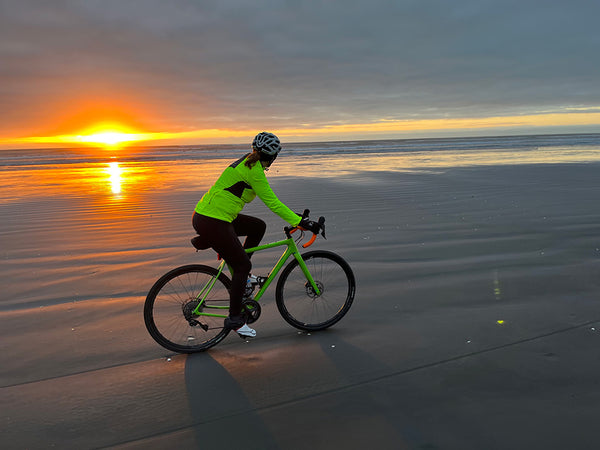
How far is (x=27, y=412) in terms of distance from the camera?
3.49 meters

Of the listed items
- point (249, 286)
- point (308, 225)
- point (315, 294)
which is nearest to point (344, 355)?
point (315, 294)

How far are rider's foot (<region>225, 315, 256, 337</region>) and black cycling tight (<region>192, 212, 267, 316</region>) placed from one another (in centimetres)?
6

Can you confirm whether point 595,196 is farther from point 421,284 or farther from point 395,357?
point 395,357

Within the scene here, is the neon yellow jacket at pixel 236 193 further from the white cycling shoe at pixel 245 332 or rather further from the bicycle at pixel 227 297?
the white cycling shoe at pixel 245 332

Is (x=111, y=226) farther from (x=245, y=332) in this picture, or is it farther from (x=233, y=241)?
(x=233, y=241)

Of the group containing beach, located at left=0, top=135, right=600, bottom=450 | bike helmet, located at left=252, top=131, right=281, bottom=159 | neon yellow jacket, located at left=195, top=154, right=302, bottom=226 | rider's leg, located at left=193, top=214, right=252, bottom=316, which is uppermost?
bike helmet, located at left=252, top=131, right=281, bottom=159

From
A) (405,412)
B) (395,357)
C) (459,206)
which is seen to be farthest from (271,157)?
(459,206)

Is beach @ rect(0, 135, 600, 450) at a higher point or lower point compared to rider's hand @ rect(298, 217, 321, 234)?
lower

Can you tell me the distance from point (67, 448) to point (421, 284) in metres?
4.63

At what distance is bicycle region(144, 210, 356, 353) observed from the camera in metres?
4.46

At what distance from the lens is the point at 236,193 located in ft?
14.1

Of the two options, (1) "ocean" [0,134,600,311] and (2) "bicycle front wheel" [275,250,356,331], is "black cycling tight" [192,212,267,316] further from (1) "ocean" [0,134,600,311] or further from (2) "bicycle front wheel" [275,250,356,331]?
(1) "ocean" [0,134,600,311]

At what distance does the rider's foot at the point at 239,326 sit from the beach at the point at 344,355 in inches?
4.8

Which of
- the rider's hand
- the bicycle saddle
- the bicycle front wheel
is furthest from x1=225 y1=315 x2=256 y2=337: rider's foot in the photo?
the rider's hand
